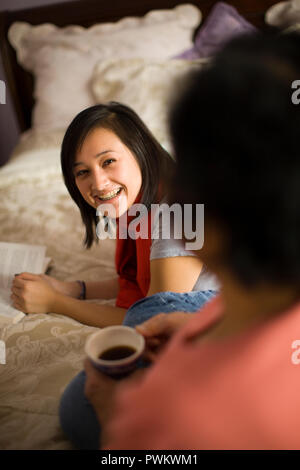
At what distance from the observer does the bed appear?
0.81m

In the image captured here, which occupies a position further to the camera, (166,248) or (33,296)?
(33,296)

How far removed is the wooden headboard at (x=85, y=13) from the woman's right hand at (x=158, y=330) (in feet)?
6.58

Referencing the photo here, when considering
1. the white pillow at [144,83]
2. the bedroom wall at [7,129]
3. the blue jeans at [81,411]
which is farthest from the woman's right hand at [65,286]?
the bedroom wall at [7,129]

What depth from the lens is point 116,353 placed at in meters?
0.59

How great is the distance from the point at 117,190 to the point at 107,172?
0.06m

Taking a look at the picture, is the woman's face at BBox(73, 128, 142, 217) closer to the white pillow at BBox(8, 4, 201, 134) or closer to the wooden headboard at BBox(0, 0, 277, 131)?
the white pillow at BBox(8, 4, 201, 134)

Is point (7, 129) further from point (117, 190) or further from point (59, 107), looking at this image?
point (117, 190)

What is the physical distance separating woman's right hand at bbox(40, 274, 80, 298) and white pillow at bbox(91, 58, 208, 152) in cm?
80

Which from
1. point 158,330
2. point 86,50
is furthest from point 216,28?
point 158,330

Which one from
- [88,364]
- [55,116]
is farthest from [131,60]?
[88,364]

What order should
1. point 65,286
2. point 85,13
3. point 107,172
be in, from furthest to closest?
point 85,13 → point 65,286 → point 107,172

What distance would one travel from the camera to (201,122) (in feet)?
1.19

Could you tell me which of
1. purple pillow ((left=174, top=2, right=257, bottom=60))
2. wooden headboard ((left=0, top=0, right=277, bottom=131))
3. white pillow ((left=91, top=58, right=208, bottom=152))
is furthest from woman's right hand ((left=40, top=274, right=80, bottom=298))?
wooden headboard ((left=0, top=0, right=277, bottom=131))
